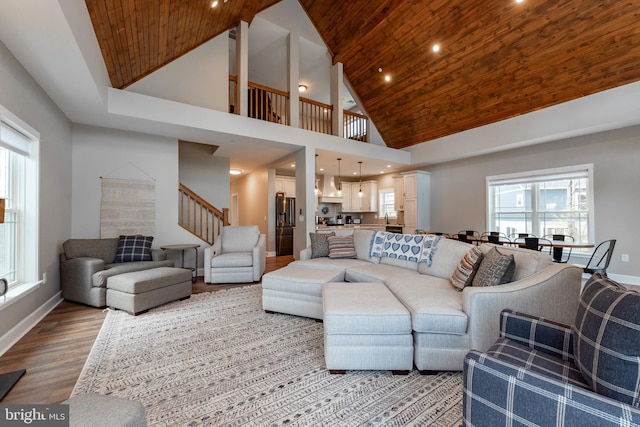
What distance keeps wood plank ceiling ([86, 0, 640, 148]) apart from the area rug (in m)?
3.39

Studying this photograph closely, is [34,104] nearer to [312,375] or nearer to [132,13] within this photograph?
[132,13]

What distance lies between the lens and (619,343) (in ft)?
3.14

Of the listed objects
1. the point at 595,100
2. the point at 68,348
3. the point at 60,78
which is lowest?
the point at 68,348

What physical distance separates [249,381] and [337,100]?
6.06 meters

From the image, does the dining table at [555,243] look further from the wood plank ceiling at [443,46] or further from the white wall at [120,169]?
the white wall at [120,169]

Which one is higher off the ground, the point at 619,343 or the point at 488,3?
the point at 488,3

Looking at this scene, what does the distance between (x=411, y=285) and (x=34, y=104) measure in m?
4.52

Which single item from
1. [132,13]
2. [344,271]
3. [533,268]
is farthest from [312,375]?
[132,13]

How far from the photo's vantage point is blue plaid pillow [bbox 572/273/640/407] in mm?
919

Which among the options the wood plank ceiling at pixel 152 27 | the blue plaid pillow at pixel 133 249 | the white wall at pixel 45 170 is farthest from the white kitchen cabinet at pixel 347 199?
the white wall at pixel 45 170

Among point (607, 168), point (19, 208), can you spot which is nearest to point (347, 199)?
point (607, 168)

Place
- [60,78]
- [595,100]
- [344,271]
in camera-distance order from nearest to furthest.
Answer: [60,78], [344,271], [595,100]

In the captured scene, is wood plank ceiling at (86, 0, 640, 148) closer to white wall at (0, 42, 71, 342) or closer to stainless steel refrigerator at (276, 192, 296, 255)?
white wall at (0, 42, 71, 342)

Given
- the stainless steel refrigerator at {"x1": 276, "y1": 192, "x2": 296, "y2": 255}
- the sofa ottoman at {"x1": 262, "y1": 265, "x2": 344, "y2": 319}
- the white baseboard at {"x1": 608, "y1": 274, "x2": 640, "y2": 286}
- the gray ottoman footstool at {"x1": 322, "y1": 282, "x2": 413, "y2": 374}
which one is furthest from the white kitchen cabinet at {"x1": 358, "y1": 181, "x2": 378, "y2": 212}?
the gray ottoman footstool at {"x1": 322, "y1": 282, "x2": 413, "y2": 374}
